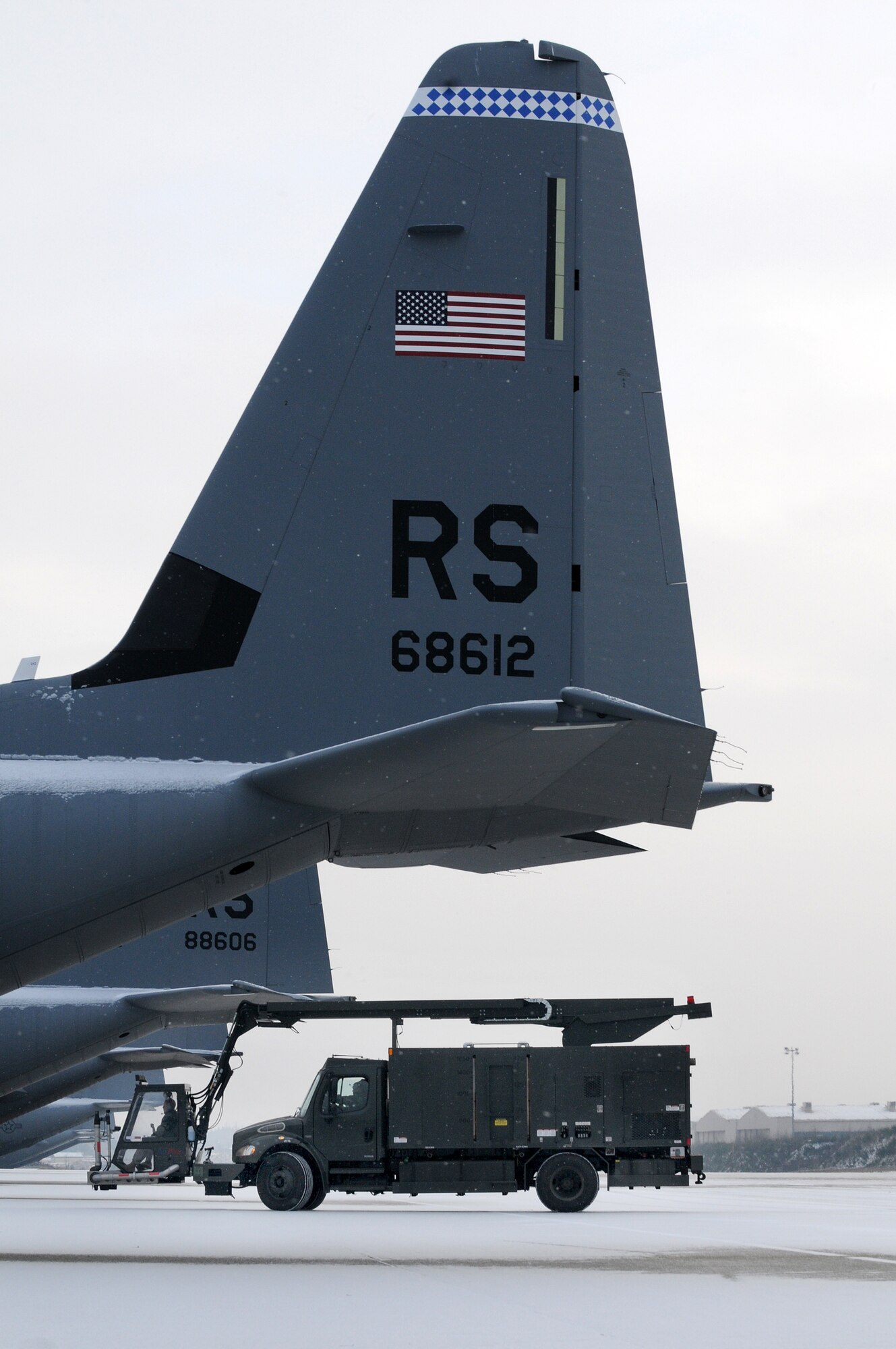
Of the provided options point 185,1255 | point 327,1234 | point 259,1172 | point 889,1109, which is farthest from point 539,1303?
point 889,1109

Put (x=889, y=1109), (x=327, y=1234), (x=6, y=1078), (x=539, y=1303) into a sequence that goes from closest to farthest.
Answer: (x=539, y=1303)
(x=327, y=1234)
(x=6, y=1078)
(x=889, y=1109)

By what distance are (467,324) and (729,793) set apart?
4065mm

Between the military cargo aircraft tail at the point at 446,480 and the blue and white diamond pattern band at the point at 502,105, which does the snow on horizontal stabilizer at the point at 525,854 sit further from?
the blue and white diamond pattern band at the point at 502,105

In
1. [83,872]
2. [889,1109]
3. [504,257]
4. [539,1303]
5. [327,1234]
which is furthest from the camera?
[889,1109]

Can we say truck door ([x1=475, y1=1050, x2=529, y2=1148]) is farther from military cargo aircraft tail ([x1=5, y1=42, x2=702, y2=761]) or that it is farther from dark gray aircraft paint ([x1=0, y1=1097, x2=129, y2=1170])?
dark gray aircraft paint ([x1=0, y1=1097, x2=129, y2=1170])

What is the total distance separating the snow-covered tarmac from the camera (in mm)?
6859

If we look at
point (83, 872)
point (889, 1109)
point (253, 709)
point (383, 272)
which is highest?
point (383, 272)

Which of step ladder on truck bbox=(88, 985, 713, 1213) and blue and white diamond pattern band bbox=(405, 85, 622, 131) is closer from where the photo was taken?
blue and white diamond pattern band bbox=(405, 85, 622, 131)

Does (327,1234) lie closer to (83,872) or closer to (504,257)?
(83,872)

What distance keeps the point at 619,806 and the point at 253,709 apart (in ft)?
8.83

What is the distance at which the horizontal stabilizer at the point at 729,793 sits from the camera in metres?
10.7

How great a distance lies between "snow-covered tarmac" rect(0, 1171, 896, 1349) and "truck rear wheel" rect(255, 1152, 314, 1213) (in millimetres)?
1348

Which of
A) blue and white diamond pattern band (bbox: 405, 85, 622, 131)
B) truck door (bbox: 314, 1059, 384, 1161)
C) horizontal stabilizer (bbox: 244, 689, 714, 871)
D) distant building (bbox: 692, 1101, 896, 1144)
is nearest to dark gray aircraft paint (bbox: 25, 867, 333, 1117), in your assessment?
truck door (bbox: 314, 1059, 384, 1161)

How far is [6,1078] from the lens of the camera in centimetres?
1891
